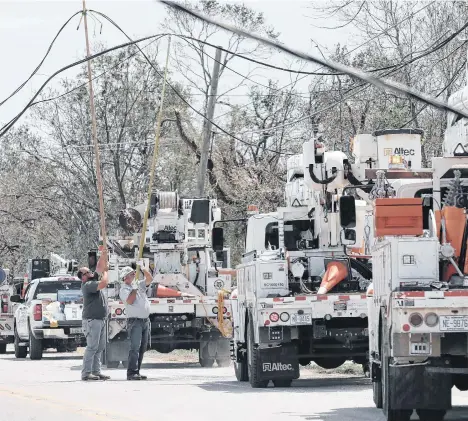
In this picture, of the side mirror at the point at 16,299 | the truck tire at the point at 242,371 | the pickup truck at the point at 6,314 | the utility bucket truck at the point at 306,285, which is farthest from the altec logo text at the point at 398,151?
the pickup truck at the point at 6,314

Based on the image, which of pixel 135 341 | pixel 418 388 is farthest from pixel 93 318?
pixel 418 388

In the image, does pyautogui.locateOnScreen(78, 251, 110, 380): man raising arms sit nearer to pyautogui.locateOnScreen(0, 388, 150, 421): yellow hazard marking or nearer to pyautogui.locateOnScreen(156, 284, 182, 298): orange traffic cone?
pyautogui.locateOnScreen(0, 388, 150, 421): yellow hazard marking

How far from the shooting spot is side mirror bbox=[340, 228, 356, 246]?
65.4 ft

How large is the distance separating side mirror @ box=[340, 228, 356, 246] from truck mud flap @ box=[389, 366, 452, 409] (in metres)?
7.47

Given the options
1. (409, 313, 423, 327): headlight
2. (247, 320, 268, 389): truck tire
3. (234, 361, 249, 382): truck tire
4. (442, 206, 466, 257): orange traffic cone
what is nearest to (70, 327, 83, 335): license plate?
(234, 361, 249, 382): truck tire

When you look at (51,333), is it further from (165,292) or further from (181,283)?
(165,292)

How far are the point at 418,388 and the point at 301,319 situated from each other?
20.3 ft

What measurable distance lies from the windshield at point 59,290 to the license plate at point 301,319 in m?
14.3

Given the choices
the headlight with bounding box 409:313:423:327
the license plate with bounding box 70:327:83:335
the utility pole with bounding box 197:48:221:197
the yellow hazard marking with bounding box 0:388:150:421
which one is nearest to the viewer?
the headlight with bounding box 409:313:423:327

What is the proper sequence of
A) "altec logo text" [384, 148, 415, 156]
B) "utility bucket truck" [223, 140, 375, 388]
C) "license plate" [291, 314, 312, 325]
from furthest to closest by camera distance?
"altec logo text" [384, 148, 415, 156]
"utility bucket truck" [223, 140, 375, 388]
"license plate" [291, 314, 312, 325]

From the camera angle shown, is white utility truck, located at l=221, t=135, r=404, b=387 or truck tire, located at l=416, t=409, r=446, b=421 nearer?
truck tire, located at l=416, t=409, r=446, b=421

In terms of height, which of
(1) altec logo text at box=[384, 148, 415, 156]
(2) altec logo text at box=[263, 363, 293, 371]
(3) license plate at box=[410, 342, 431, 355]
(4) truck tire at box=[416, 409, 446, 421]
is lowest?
(4) truck tire at box=[416, 409, 446, 421]

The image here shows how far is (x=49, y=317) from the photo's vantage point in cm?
3141

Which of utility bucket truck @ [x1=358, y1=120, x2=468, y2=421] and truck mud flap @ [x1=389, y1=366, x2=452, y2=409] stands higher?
utility bucket truck @ [x1=358, y1=120, x2=468, y2=421]
